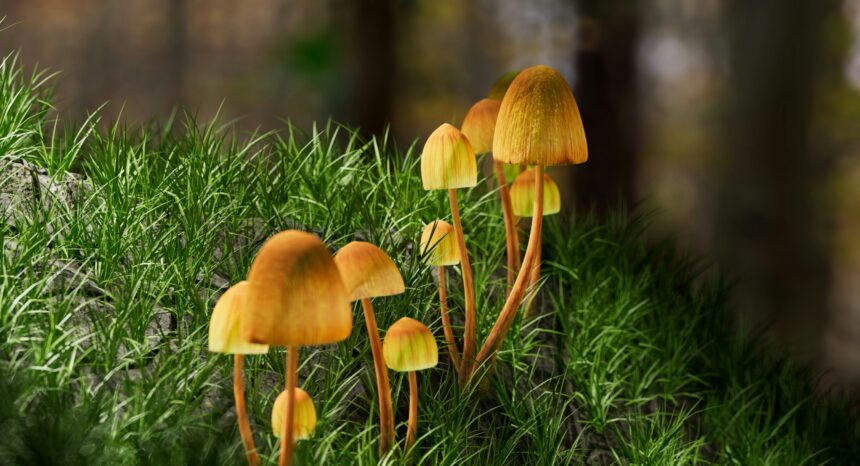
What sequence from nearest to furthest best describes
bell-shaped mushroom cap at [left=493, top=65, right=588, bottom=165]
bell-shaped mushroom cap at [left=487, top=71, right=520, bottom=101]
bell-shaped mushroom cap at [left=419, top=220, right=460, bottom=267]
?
1. bell-shaped mushroom cap at [left=493, top=65, right=588, bottom=165]
2. bell-shaped mushroom cap at [left=419, top=220, right=460, bottom=267]
3. bell-shaped mushroom cap at [left=487, top=71, right=520, bottom=101]

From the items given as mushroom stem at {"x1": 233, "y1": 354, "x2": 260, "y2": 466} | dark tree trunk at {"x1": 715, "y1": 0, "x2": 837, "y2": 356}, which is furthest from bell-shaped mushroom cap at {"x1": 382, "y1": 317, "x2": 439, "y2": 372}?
dark tree trunk at {"x1": 715, "y1": 0, "x2": 837, "y2": 356}

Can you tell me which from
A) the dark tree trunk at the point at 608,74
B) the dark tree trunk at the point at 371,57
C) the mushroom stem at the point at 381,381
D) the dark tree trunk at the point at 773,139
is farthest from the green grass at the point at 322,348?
the dark tree trunk at the point at 371,57

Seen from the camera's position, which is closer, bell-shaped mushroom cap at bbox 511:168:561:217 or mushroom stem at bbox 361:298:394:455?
mushroom stem at bbox 361:298:394:455

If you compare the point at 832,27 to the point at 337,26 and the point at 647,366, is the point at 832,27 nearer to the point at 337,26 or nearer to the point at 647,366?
the point at 337,26

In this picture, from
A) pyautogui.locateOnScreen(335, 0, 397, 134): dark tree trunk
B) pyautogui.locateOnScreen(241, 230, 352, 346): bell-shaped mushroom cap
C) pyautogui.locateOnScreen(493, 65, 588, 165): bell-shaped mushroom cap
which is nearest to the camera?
pyautogui.locateOnScreen(241, 230, 352, 346): bell-shaped mushroom cap

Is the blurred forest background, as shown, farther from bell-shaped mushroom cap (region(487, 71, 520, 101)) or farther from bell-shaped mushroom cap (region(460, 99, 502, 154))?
bell-shaped mushroom cap (region(460, 99, 502, 154))

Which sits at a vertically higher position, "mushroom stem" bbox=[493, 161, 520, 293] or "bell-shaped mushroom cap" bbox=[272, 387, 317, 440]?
"mushroom stem" bbox=[493, 161, 520, 293]

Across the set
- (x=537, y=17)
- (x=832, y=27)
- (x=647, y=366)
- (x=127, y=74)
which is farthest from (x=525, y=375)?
(x=127, y=74)

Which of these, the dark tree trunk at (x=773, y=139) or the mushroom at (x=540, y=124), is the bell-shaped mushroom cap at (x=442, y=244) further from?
the dark tree trunk at (x=773, y=139)

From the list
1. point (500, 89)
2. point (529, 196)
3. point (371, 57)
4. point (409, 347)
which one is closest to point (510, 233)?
point (529, 196)
